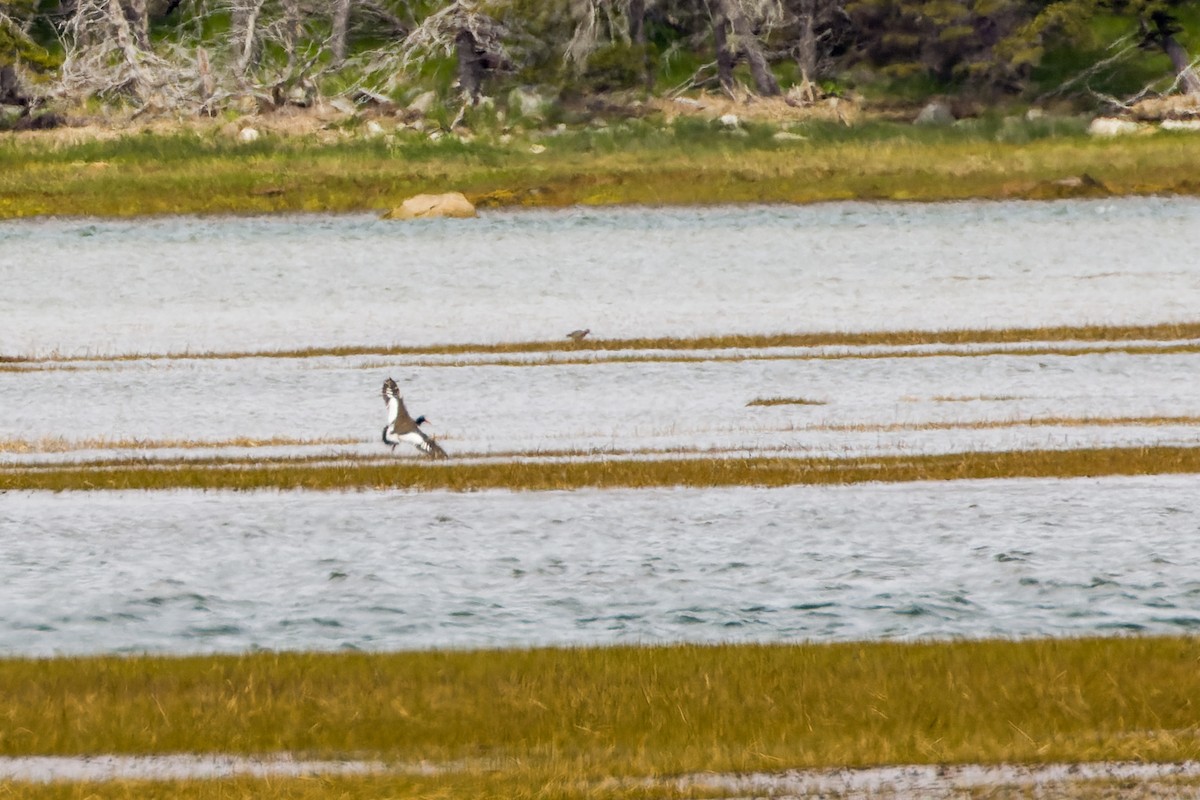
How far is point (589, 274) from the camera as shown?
144 feet

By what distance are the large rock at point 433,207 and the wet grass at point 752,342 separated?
924 inches

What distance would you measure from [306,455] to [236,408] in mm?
4870

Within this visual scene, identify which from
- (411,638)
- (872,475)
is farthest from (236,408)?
(411,638)

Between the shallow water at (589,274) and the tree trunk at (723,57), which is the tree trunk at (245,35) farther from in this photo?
the shallow water at (589,274)

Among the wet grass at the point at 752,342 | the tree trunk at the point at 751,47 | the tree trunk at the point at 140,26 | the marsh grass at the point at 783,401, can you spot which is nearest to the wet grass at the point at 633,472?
the marsh grass at the point at 783,401

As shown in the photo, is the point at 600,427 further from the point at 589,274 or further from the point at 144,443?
the point at 589,274

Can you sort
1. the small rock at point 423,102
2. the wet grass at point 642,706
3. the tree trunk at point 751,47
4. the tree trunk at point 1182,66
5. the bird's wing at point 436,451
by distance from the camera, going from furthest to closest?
1. the small rock at point 423,102
2. the tree trunk at point 751,47
3. the tree trunk at point 1182,66
4. the bird's wing at point 436,451
5. the wet grass at point 642,706

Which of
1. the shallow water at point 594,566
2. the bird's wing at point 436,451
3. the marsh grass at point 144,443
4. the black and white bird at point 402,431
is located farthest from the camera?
the marsh grass at point 144,443

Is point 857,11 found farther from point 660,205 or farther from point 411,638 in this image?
point 411,638

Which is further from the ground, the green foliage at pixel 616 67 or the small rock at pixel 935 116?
the green foliage at pixel 616 67

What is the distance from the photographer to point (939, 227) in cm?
5144

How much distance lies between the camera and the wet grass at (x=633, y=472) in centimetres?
1839

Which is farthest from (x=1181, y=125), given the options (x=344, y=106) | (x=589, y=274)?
(x=344, y=106)

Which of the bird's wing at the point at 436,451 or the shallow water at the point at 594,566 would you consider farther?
the bird's wing at the point at 436,451
